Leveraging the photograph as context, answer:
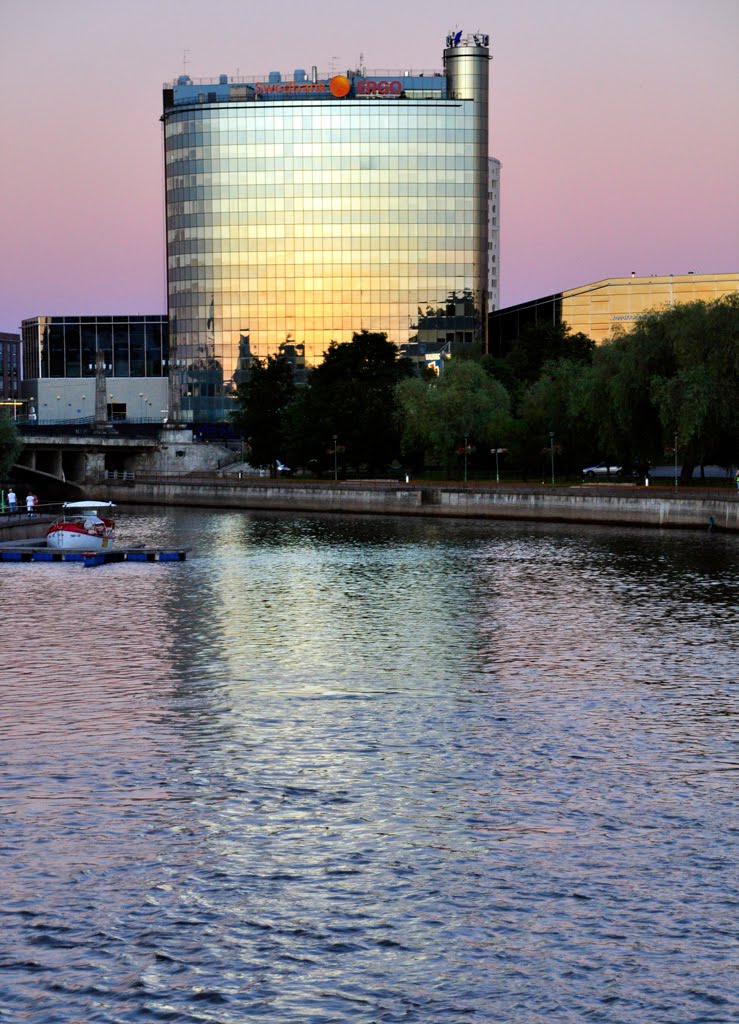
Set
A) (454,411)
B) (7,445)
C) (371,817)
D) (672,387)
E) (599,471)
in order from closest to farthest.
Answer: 1. (371,817)
2. (672,387)
3. (7,445)
4. (454,411)
5. (599,471)

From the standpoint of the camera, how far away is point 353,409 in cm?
15175

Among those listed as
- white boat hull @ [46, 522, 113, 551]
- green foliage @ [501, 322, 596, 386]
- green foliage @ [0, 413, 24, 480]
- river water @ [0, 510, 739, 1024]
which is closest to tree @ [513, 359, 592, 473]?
green foliage @ [501, 322, 596, 386]

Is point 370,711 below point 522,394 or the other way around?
below

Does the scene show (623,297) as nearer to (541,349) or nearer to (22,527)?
(541,349)

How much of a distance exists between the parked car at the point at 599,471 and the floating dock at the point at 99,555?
6153 centimetres

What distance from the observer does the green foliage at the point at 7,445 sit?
130 metres

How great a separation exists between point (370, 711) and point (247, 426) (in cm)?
13756

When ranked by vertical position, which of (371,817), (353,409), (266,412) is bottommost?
(371,817)

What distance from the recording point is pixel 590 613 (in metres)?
64.8

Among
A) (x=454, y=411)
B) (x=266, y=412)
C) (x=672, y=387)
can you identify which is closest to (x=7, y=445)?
(x=454, y=411)

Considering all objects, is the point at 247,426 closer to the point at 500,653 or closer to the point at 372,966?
the point at 500,653

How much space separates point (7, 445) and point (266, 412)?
5122 centimetres

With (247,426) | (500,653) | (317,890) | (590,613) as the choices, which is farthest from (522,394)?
(317,890)

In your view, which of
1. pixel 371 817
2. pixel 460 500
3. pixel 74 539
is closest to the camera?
pixel 371 817
